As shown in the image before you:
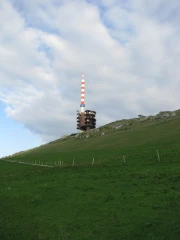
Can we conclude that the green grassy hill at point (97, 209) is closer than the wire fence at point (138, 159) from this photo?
Yes

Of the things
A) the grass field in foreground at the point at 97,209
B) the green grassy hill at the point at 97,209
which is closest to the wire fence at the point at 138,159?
the green grassy hill at the point at 97,209

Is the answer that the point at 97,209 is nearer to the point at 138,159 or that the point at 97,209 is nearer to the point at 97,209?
the point at 97,209

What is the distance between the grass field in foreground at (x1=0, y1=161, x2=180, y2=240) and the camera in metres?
18.7

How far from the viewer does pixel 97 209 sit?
78.7 ft

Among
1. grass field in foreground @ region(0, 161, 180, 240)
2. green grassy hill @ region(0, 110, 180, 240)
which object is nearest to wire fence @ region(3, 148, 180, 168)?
green grassy hill @ region(0, 110, 180, 240)

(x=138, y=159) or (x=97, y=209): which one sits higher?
(x=138, y=159)

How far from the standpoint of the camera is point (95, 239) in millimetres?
17734

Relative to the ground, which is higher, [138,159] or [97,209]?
[138,159]

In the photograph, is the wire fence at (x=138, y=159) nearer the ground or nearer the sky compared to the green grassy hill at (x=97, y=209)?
nearer the sky

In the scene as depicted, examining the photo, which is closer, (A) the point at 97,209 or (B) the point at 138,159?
(A) the point at 97,209

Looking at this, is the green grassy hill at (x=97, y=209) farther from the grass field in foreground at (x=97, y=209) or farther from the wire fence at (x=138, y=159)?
the wire fence at (x=138, y=159)

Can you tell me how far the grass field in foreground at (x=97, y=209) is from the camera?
18.7m

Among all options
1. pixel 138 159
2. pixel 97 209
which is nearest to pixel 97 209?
pixel 97 209

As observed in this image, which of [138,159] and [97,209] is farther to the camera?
[138,159]
